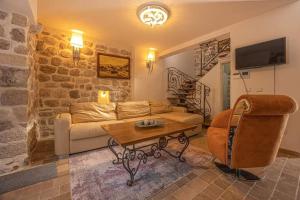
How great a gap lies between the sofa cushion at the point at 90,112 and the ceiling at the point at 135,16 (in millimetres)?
1670

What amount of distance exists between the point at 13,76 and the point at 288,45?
4105 mm

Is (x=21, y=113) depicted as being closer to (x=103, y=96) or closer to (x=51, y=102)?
(x=51, y=102)

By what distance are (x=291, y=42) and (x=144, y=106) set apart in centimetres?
305

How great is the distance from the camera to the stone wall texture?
179 centimetres

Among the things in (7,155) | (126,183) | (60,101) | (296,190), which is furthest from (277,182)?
(60,101)

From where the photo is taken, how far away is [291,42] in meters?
2.20

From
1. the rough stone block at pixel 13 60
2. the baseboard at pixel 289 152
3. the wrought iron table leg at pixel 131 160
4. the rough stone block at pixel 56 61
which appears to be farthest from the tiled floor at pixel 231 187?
the rough stone block at pixel 56 61

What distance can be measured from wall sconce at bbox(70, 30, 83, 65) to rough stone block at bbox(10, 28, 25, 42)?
1176 millimetres

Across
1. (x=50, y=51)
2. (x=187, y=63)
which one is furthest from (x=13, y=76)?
(x=187, y=63)

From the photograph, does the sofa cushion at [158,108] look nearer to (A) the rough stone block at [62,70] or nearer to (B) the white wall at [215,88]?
(B) the white wall at [215,88]

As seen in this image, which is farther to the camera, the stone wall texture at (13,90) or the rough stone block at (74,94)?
the rough stone block at (74,94)

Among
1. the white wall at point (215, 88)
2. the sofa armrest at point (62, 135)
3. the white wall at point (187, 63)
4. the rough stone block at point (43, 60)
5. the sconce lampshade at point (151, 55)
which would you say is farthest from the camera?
the white wall at point (187, 63)

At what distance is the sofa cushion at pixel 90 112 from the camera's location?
9.11 ft

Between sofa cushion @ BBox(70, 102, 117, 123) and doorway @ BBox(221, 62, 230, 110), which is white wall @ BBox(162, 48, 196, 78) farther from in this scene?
sofa cushion @ BBox(70, 102, 117, 123)
